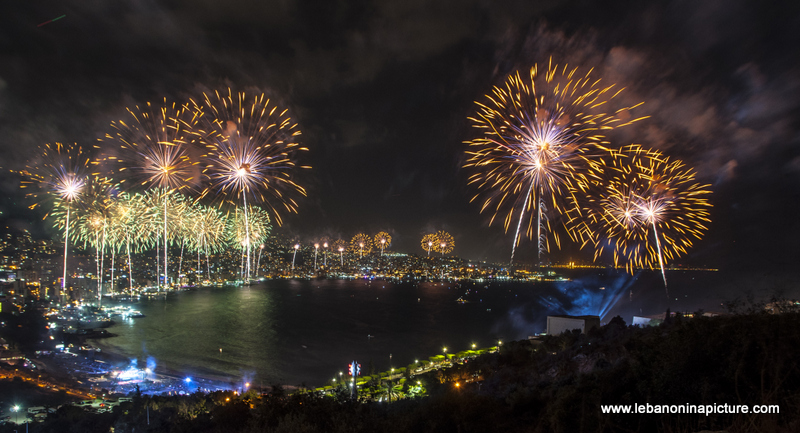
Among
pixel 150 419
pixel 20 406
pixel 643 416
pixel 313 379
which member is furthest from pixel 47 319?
pixel 643 416

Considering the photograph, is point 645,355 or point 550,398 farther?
point 550,398

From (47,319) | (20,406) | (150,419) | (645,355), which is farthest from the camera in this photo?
(47,319)

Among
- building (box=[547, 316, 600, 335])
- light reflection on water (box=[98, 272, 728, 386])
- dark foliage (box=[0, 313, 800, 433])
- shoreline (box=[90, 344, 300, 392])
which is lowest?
light reflection on water (box=[98, 272, 728, 386])

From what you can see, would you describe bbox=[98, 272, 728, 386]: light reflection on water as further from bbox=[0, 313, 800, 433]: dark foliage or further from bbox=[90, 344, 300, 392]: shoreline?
bbox=[0, 313, 800, 433]: dark foliage

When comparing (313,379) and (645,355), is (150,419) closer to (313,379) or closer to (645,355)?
(645,355)

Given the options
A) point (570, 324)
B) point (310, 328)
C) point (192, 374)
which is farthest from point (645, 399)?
point (310, 328)

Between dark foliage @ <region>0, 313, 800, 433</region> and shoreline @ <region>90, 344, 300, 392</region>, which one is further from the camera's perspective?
shoreline @ <region>90, 344, 300, 392</region>

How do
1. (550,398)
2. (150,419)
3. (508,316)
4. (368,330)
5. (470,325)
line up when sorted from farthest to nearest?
(508,316) → (470,325) → (368,330) → (150,419) → (550,398)

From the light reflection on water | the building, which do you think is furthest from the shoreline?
the building

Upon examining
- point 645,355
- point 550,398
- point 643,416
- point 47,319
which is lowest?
point 47,319

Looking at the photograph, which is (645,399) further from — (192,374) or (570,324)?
(192,374)
